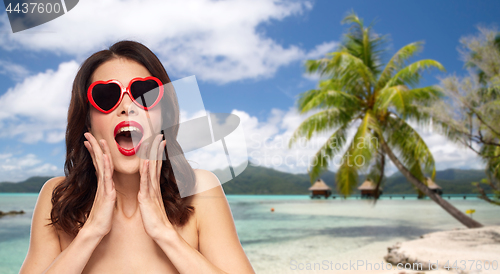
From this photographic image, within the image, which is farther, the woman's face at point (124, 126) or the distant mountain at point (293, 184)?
the distant mountain at point (293, 184)

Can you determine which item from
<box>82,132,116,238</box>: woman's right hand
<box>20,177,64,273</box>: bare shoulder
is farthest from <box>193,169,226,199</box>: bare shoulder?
<box>20,177,64,273</box>: bare shoulder

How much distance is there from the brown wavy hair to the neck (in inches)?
4.4

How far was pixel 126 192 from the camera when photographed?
4.17 ft

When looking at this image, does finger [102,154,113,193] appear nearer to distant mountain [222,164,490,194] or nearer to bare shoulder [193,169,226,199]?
bare shoulder [193,169,226,199]

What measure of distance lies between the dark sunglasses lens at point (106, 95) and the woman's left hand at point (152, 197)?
26 centimetres

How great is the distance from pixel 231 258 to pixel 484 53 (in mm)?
10343

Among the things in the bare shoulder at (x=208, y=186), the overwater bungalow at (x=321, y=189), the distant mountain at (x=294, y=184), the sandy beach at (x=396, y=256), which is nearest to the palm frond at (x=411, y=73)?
the sandy beach at (x=396, y=256)

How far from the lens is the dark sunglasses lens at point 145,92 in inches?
44.7

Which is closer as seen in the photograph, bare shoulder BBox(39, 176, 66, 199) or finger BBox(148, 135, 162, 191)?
finger BBox(148, 135, 162, 191)

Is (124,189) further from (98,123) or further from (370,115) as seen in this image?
(370,115)

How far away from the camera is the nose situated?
111 cm

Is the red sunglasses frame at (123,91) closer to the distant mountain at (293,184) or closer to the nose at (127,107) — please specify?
the nose at (127,107)

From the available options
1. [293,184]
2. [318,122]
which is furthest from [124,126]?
[293,184]

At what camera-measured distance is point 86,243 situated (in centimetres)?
101
